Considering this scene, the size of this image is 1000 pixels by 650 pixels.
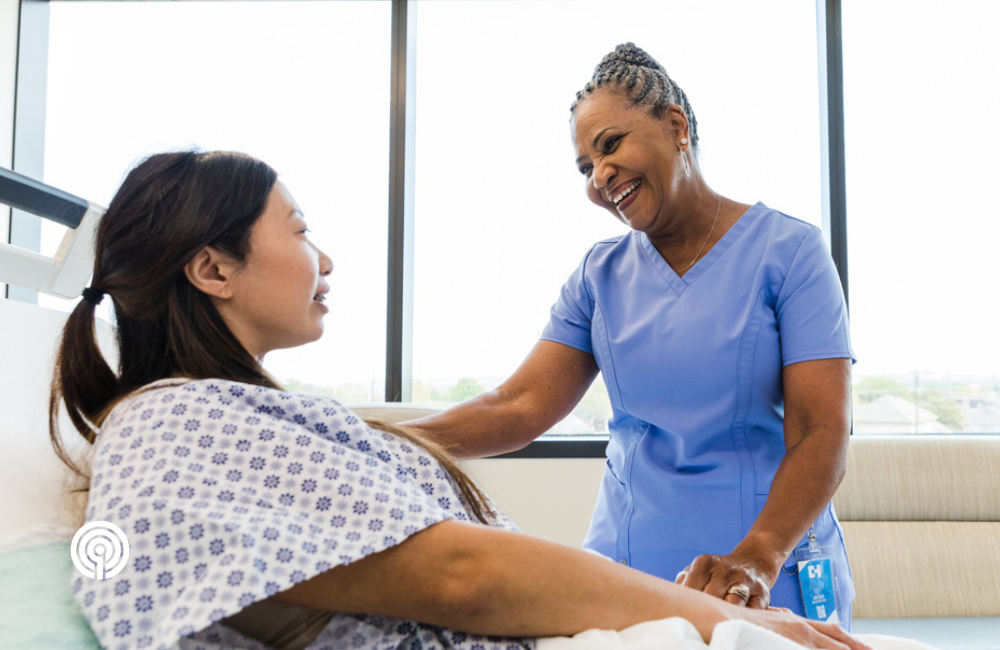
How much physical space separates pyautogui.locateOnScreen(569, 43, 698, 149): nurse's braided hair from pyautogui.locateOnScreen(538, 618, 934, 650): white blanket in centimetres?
85

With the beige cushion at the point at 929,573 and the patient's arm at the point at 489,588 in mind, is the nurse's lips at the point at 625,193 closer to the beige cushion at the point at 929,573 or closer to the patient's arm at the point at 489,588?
the patient's arm at the point at 489,588

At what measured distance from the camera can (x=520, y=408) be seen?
1.34 meters

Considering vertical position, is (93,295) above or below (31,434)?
above

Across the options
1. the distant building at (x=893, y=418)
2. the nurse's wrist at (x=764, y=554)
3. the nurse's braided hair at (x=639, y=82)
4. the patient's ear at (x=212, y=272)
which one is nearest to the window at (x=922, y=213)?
the distant building at (x=893, y=418)

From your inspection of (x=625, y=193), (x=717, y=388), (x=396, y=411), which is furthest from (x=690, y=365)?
(x=396, y=411)

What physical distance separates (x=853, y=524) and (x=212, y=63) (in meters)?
2.81

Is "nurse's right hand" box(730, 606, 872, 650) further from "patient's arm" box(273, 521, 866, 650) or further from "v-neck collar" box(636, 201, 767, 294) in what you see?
"v-neck collar" box(636, 201, 767, 294)

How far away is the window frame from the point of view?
259 centimetres

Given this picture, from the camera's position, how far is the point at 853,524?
2.28 m

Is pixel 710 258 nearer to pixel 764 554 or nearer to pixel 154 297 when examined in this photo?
pixel 764 554

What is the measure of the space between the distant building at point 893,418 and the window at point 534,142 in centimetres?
72

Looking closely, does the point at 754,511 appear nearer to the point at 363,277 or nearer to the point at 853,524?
the point at 853,524

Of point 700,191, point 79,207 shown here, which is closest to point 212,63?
point 79,207
